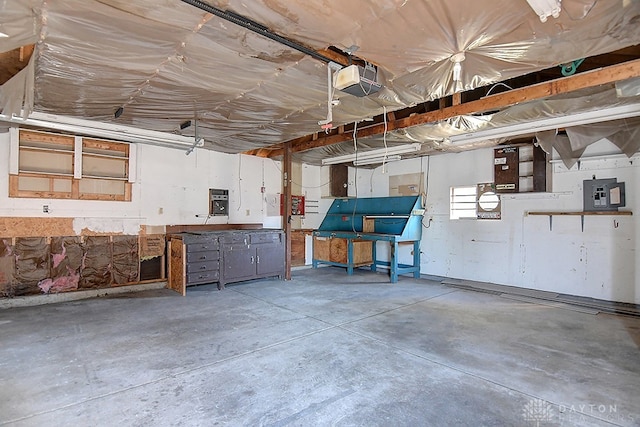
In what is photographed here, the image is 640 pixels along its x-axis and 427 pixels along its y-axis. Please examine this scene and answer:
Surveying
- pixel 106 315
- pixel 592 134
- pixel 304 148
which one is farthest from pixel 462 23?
pixel 106 315

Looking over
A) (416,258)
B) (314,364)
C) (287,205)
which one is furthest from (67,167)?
(416,258)

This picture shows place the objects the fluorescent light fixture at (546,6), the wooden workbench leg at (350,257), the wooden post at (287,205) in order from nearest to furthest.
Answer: the fluorescent light fixture at (546,6), the wooden post at (287,205), the wooden workbench leg at (350,257)

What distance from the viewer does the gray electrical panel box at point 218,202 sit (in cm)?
629

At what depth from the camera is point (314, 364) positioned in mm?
2783

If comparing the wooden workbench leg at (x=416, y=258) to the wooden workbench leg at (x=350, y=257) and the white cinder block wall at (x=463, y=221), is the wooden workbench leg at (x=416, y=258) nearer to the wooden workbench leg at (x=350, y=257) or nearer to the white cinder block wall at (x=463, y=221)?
the white cinder block wall at (x=463, y=221)

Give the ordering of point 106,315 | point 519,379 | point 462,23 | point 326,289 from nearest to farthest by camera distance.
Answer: point 462,23 < point 519,379 < point 106,315 < point 326,289

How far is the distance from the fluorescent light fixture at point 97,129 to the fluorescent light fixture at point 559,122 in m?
3.86

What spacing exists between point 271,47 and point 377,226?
5057 mm

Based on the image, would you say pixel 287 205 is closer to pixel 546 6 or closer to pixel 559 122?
pixel 559 122

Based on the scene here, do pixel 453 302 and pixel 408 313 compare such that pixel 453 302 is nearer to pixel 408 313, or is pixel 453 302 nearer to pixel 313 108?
pixel 408 313

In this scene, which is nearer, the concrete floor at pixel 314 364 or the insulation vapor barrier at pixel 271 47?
the insulation vapor barrier at pixel 271 47

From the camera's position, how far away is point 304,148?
6.11 metres

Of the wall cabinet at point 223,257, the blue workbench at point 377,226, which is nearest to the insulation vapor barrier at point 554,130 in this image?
the blue workbench at point 377,226

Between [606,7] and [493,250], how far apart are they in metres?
4.57
